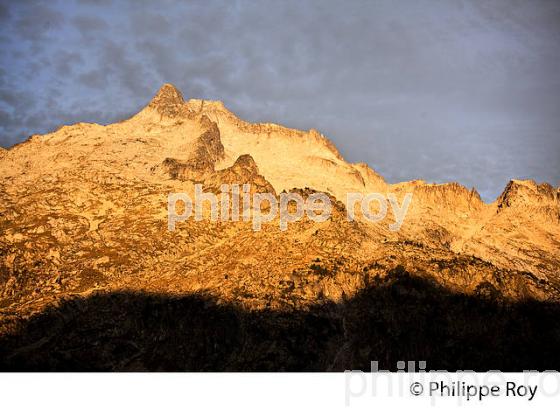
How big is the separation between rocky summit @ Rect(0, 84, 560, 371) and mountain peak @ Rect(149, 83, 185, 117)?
110 feet

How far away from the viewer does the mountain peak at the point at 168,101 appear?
5006 inches

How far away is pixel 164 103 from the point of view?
128625 mm

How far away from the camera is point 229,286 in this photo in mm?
55375

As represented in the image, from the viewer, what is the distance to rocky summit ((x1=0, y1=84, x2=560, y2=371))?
4734 cm

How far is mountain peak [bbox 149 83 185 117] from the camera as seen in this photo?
127 metres

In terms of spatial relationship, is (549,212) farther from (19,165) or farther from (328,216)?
(19,165)

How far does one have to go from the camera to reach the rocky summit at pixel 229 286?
47.3m

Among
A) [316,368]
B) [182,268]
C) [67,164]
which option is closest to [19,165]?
[67,164]

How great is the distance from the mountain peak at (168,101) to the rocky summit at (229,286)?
33.5 m

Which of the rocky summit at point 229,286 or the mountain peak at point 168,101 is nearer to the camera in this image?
the rocky summit at point 229,286

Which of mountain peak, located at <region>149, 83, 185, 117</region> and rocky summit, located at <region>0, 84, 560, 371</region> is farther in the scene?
mountain peak, located at <region>149, 83, 185, 117</region>

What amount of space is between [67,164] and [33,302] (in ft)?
135

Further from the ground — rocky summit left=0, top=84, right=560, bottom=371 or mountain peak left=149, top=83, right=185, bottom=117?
mountain peak left=149, top=83, right=185, bottom=117

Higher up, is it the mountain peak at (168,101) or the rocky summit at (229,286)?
the mountain peak at (168,101)
